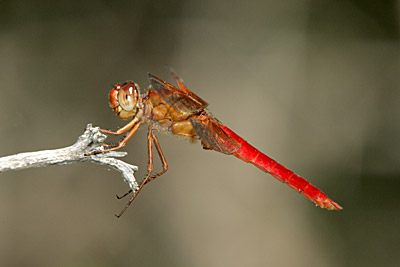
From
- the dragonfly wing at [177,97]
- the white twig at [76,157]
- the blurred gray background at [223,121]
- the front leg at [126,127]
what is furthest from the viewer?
the blurred gray background at [223,121]

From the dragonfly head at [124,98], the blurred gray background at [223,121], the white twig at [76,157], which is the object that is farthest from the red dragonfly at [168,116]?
the blurred gray background at [223,121]

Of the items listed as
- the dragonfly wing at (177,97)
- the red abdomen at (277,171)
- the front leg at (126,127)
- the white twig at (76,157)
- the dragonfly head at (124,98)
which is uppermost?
the red abdomen at (277,171)

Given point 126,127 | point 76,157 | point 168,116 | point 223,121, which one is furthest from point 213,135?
point 223,121

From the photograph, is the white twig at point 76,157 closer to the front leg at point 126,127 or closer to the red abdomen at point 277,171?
the front leg at point 126,127

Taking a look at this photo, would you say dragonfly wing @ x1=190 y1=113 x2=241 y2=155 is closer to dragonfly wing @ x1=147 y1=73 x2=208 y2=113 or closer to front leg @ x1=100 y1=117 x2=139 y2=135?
dragonfly wing @ x1=147 y1=73 x2=208 y2=113

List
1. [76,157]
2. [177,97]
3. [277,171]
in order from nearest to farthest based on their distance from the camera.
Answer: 1. [76,157]
2. [177,97]
3. [277,171]

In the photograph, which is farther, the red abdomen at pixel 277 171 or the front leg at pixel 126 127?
the red abdomen at pixel 277 171

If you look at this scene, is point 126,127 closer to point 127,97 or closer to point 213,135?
point 127,97
